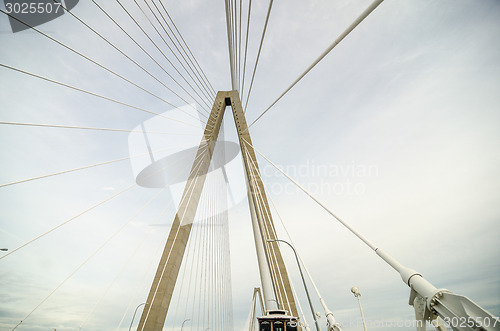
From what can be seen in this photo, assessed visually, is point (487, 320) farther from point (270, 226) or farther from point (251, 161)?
point (251, 161)

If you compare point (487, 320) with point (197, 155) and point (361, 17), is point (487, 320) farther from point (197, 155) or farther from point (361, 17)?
point (197, 155)

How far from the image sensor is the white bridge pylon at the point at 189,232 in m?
6.61

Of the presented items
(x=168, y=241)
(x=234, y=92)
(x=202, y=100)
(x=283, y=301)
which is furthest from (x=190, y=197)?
(x=234, y=92)

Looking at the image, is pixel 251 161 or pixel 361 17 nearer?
pixel 361 17

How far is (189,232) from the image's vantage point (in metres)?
8.40

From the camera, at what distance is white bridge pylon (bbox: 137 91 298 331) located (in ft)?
21.7

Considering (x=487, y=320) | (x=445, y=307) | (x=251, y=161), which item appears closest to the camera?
(x=487, y=320)

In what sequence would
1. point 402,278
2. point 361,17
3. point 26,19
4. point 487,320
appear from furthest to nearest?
point 26,19
point 361,17
point 402,278
point 487,320

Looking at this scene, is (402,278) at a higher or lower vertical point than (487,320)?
higher

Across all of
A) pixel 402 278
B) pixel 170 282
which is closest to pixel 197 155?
pixel 170 282

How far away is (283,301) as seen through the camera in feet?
24.0

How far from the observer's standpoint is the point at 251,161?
10.8 m

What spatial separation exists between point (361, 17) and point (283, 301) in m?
7.73

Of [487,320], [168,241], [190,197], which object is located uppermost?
[190,197]
